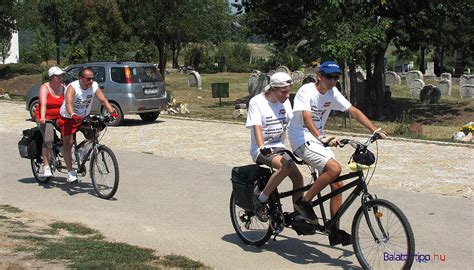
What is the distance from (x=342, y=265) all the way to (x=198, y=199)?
3.35 meters

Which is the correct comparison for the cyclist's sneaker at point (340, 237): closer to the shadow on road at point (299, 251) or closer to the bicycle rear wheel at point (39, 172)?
the shadow on road at point (299, 251)

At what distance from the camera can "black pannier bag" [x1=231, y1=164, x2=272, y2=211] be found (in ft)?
20.9

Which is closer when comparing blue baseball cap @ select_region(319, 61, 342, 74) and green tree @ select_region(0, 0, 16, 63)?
blue baseball cap @ select_region(319, 61, 342, 74)

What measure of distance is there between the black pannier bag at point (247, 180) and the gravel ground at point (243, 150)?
3.61 metres

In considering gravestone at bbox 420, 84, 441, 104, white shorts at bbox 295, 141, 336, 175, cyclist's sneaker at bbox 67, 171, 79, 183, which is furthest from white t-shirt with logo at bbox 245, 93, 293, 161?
gravestone at bbox 420, 84, 441, 104

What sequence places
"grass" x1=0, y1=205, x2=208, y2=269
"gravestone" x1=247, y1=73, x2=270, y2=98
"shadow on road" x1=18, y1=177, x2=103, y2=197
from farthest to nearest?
"gravestone" x1=247, y1=73, x2=270, y2=98 → "shadow on road" x1=18, y1=177, x2=103, y2=197 → "grass" x1=0, y1=205, x2=208, y2=269

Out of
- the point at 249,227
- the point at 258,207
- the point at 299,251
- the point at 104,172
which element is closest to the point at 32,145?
the point at 104,172

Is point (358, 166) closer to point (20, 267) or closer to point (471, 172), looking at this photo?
point (20, 267)

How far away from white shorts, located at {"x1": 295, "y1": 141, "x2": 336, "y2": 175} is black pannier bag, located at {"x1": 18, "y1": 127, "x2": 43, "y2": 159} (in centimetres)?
529

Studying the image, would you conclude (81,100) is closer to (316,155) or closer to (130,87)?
(316,155)

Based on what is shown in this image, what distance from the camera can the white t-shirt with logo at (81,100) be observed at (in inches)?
365

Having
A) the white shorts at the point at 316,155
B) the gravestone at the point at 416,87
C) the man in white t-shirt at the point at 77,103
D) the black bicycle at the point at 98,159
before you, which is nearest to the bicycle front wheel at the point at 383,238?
the white shorts at the point at 316,155

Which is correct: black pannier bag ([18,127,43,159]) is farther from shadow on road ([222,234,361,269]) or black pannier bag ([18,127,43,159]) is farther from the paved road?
shadow on road ([222,234,361,269])

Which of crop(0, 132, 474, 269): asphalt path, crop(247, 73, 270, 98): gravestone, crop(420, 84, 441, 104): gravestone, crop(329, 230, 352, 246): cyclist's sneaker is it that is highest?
crop(247, 73, 270, 98): gravestone
